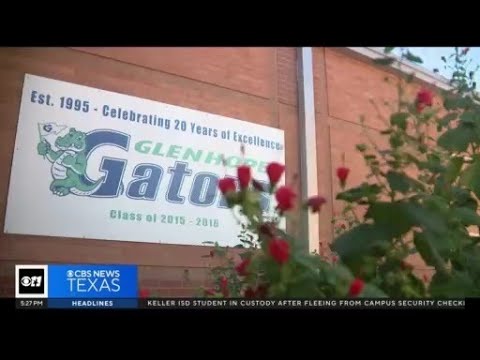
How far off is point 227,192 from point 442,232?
0.67 metres

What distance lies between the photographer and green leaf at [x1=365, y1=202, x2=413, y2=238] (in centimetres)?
162

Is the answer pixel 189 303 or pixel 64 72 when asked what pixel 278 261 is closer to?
pixel 189 303

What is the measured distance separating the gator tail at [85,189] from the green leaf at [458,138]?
2942 mm

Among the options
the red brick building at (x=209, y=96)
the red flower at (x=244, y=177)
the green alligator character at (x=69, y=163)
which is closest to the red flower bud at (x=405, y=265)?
the red flower at (x=244, y=177)

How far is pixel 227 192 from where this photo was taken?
4.88ft

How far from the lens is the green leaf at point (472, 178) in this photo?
76.5 inches

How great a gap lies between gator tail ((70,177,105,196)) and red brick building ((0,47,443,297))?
0.36m

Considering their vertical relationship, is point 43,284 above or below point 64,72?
below

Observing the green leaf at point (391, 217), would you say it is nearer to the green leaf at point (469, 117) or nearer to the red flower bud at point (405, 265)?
the red flower bud at point (405, 265)

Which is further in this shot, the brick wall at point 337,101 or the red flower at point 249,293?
the brick wall at point 337,101

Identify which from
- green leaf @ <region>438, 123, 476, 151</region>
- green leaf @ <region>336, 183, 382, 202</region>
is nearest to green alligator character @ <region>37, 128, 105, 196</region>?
green leaf @ <region>336, 183, 382, 202</region>

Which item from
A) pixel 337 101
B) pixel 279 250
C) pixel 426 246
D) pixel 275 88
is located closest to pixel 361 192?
pixel 426 246

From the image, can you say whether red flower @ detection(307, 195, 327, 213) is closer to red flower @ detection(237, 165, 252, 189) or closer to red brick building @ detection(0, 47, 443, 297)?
red flower @ detection(237, 165, 252, 189)
